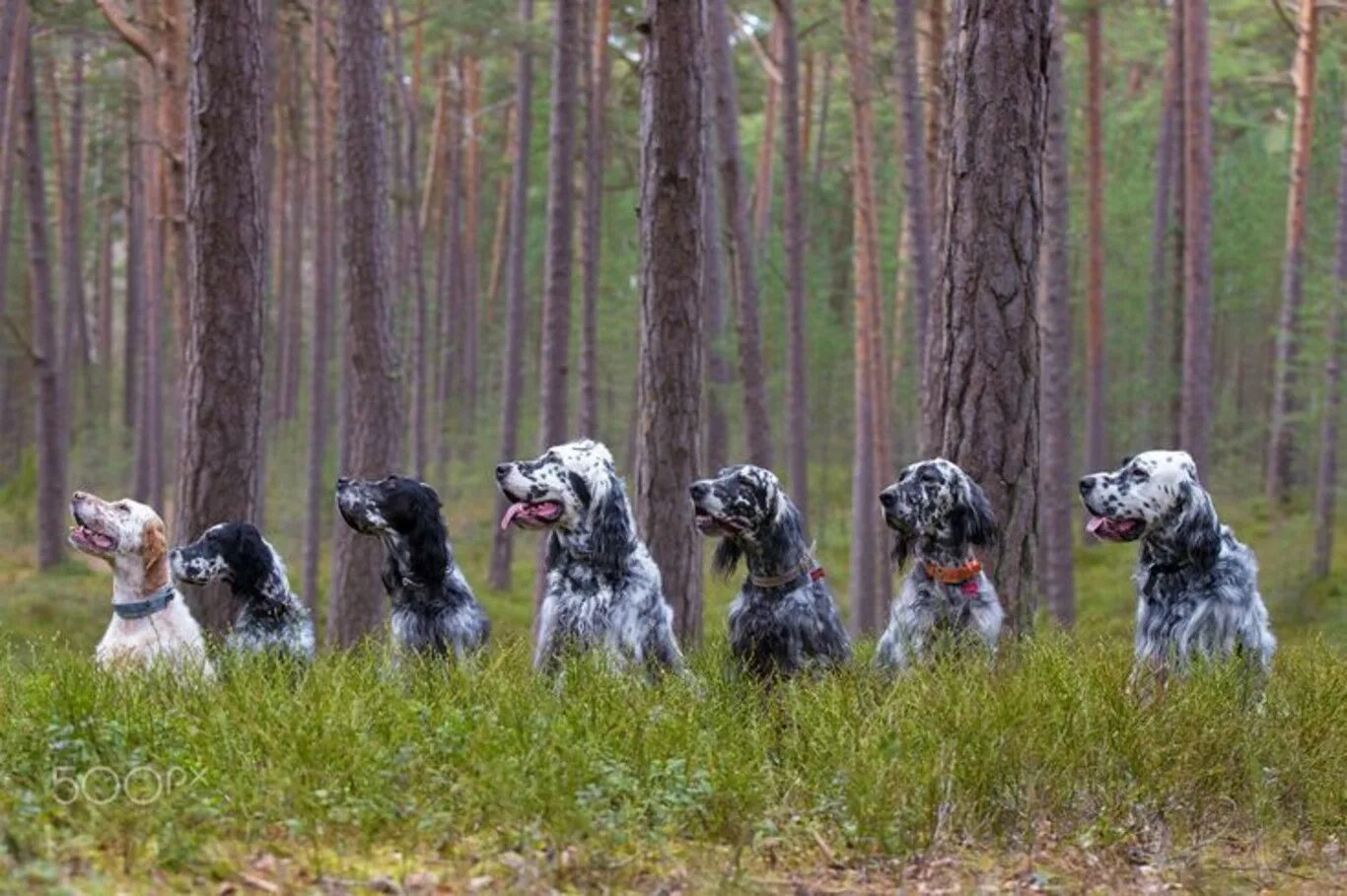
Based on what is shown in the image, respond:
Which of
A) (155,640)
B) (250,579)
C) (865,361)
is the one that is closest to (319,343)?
(865,361)

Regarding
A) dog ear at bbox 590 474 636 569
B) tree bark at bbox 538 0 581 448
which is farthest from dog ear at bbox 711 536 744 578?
tree bark at bbox 538 0 581 448

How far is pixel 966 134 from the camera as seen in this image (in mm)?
9758

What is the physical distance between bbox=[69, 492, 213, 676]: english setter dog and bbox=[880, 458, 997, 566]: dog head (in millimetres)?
3453

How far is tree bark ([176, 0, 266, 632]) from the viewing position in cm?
1106

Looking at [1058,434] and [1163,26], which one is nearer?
[1058,434]

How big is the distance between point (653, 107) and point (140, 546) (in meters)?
5.00

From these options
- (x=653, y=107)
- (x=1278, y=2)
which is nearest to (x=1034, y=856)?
(x=653, y=107)

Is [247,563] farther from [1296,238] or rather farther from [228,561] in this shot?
[1296,238]

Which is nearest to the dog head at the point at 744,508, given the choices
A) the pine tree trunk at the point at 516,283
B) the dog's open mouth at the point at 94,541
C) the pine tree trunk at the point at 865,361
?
the dog's open mouth at the point at 94,541

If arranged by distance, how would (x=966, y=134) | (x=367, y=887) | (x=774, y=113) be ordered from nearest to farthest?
(x=367, y=887) → (x=966, y=134) → (x=774, y=113)

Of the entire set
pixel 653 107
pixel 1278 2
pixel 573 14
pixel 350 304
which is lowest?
pixel 350 304

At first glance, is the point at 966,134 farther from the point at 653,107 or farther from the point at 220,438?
the point at 220,438

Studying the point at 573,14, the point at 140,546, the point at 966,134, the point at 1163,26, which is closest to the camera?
the point at 140,546

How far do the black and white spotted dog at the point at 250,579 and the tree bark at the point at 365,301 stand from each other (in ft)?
20.7
